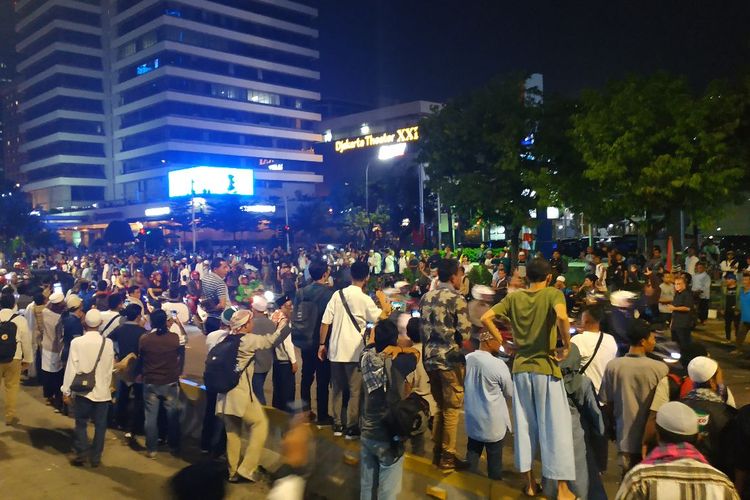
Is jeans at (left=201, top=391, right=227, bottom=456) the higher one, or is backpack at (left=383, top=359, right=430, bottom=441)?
backpack at (left=383, top=359, right=430, bottom=441)

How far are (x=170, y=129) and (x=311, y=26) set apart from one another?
3252cm

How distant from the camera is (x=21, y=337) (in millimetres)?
8828

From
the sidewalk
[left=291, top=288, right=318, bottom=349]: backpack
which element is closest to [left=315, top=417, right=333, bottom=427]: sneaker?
[left=291, top=288, right=318, bottom=349]: backpack

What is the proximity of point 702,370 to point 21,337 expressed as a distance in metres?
8.53

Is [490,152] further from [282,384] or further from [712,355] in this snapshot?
[282,384]

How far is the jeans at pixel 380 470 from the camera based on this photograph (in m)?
4.70

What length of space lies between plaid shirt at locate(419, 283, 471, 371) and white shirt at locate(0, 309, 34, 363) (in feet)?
20.4

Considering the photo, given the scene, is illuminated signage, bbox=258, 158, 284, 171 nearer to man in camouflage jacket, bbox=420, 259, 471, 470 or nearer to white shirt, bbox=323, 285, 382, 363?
white shirt, bbox=323, 285, 382, 363

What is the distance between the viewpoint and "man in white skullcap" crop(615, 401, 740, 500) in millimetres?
2770

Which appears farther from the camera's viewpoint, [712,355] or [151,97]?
[151,97]

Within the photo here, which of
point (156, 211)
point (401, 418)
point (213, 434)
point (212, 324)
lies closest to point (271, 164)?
point (156, 211)

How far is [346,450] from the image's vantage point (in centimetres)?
636

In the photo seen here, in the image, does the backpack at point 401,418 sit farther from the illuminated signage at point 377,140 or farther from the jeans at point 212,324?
the illuminated signage at point 377,140

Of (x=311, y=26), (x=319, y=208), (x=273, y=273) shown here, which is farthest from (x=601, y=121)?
(x=311, y=26)
